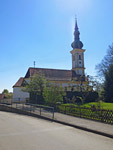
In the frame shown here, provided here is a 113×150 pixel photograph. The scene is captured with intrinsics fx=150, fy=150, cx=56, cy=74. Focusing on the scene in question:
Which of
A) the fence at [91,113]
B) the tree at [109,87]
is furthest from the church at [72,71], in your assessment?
the fence at [91,113]

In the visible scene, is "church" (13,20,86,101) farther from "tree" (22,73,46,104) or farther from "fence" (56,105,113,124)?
"fence" (56,105,113,124)

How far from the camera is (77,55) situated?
52.9 m

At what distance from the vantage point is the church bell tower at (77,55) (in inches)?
2055

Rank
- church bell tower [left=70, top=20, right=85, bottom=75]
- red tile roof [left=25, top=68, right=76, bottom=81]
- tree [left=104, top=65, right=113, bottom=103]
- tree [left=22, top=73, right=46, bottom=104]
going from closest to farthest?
tree [left=22, top=73, right=46, bottom=104] → tree [left=104, top=65, right=113, bottom=103] → red tile roof [left=25, top=68, right=76, bottom=81] → church bell tower [left=70, top=20, right=85, bottom=75]

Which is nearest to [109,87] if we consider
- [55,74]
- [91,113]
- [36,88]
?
[36,88]

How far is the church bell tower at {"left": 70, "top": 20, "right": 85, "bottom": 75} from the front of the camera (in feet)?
171

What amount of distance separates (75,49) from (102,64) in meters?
16.7

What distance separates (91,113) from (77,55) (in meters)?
Answer: 41.9

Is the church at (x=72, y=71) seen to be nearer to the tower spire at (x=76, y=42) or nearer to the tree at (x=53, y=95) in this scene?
the tower spire at (x=76, y=42)

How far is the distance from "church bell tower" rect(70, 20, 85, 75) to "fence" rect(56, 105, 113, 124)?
37.3 meters

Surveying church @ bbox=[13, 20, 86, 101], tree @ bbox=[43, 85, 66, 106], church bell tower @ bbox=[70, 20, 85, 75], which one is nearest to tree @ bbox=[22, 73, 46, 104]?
tree @ bbox=[43, 85, 66, 106]

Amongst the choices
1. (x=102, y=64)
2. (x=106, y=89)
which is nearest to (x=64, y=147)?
(x=106, y=89)

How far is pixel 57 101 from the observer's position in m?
20.1

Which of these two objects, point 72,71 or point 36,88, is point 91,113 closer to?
point 36,88
